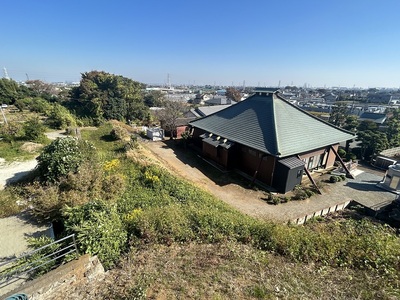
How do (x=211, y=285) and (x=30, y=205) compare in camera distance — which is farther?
(x=30, y=205)

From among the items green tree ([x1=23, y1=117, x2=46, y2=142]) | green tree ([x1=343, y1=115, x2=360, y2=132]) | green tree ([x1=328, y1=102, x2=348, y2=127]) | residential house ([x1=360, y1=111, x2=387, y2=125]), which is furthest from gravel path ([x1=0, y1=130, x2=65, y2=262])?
residential house ([x1=360, y1=111, x2=387, y2=125])

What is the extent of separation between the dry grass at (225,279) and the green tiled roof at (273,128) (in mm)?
8292

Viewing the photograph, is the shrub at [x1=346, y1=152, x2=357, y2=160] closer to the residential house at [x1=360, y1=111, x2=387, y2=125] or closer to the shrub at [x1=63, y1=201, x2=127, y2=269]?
the shrub at [x1=63, y1=201, x2=127, y2=269]

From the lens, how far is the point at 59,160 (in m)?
9.63

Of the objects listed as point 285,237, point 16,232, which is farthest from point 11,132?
point 285,237

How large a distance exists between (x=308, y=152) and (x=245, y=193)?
20.6 feet

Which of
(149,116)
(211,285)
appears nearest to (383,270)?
(211,285)

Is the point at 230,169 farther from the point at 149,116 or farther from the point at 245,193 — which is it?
the point at 149,116

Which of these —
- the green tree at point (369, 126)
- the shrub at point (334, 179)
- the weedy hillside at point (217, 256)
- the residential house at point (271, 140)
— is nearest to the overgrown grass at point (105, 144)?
the weedy hillside at point (217, 256)

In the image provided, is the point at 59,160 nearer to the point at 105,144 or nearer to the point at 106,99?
the point at 105,144

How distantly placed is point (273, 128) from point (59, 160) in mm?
13521

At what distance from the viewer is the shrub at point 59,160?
9.55m

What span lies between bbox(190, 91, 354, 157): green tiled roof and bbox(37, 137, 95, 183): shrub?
10.9 meters

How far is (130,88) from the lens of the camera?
32.3 metres
